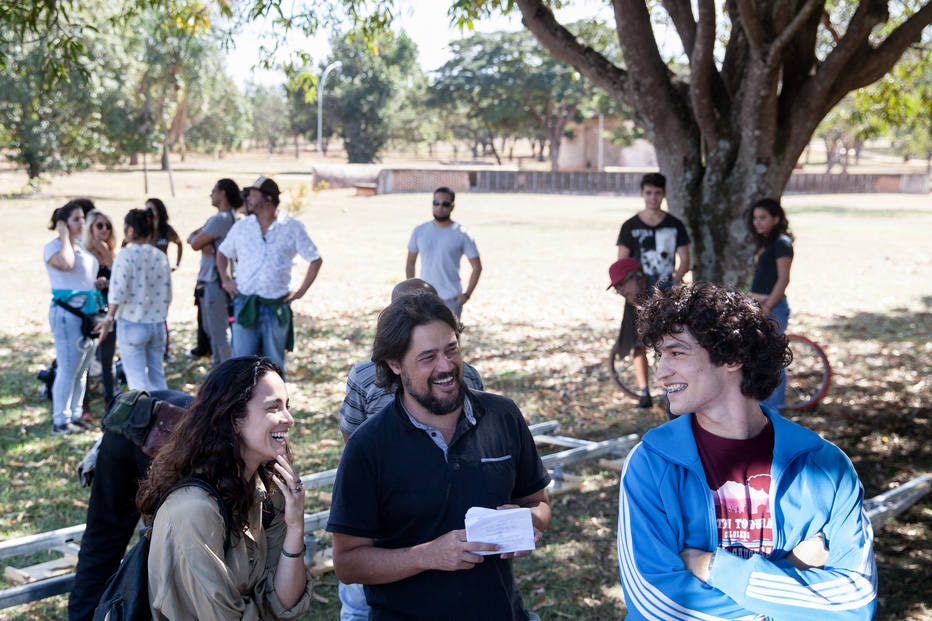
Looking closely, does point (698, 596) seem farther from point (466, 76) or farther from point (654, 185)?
point (466, 76)

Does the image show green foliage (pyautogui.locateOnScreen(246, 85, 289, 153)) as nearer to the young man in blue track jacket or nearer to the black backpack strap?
the black backpack strap

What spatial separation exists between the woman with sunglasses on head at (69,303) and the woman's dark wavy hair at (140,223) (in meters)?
0.76

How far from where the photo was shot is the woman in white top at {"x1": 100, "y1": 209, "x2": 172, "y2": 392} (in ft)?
26.3

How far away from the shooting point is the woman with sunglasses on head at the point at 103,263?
895 cm

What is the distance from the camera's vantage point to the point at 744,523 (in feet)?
8.92

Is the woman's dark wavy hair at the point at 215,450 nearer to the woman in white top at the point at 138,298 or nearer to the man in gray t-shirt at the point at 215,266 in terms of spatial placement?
the woman in white top at the point at 138,298

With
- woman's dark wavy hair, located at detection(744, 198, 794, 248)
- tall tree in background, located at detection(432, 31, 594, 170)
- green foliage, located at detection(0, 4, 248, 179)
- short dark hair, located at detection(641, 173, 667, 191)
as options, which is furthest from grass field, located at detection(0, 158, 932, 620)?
tall tree in background, located at detection(432, 31, 594, 170)

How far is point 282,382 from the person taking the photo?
10.8 ft

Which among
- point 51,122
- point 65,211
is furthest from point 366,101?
point 65,211

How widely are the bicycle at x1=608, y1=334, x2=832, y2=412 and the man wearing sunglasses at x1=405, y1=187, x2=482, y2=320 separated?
1.70 meters

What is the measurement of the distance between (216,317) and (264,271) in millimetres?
2162

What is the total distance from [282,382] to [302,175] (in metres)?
60.3

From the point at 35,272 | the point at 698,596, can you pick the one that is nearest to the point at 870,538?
the point at 698,596

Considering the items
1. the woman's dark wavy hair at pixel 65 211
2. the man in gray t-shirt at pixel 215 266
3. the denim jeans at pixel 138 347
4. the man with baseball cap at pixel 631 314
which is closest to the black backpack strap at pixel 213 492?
the man with baseball cap at pixel 631 314
